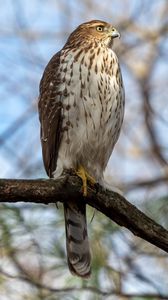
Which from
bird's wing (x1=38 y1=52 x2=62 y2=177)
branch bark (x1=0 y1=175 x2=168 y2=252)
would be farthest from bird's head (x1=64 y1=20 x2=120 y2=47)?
branch bark (x1=0 y1=175 x2=168 y2=252)

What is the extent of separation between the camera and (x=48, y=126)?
4543mm

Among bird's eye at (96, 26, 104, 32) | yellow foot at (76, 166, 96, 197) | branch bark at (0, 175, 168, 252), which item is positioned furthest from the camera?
bird's eye at (96, 26, 104, 32)

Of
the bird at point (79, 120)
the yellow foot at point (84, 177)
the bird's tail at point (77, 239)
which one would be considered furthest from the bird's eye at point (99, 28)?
the bird's tail at point (77, 239)

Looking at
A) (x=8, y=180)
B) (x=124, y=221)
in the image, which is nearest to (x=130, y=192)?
(x=124, y=221)

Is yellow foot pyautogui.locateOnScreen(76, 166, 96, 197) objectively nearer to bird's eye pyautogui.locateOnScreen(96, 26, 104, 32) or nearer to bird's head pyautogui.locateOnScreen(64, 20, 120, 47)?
bird's head pyautogui.locateOnScreen(64, 20, 120, 47)

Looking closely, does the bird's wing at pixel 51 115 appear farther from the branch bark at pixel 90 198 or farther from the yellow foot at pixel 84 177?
the branch bark at pixel 90 198

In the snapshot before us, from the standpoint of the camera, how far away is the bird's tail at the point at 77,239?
14.9 ft

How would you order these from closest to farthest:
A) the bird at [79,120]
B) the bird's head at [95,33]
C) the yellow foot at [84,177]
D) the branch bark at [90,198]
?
the branch bark at [90,198]
the yellow foot at [84,177]
the bird at [79,120]
the bird's head at [95,33]

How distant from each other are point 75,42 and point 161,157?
6.68 feet

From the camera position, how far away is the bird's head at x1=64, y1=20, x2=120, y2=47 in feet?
16.4

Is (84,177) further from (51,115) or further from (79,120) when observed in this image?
(51,115)

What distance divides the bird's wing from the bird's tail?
0.26m

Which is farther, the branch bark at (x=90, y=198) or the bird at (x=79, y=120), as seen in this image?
the bird at (x=79, y=120)

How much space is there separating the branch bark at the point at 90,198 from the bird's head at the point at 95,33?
4.20 ft
